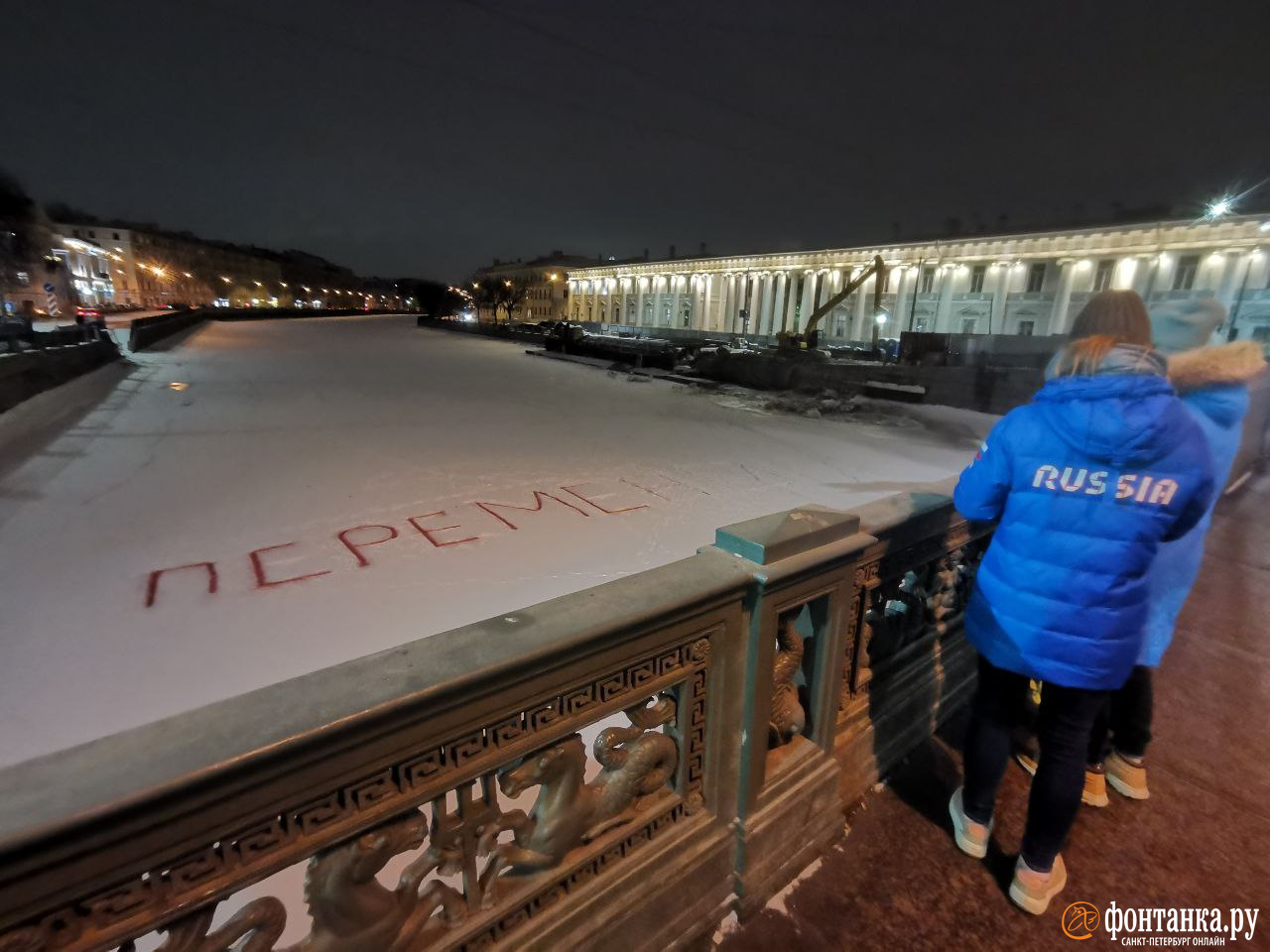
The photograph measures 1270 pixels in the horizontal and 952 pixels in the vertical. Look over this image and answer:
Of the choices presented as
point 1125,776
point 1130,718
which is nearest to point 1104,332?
point 1130,718

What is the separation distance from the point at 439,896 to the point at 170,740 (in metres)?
0.82

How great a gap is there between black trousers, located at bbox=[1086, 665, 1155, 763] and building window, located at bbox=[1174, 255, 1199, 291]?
2249 inches

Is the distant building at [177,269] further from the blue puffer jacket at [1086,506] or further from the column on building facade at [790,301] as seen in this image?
the blue puffer jacket at [1086,506]

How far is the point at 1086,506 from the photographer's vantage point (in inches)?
72.4

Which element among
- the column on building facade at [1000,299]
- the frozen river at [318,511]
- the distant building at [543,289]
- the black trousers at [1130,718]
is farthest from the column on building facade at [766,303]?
the black trousers at [1130,718]

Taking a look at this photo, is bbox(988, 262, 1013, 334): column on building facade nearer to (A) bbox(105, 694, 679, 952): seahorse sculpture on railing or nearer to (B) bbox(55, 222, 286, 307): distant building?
(A) bbox(105, 694, 679, 952): seahorse sculpture on railing

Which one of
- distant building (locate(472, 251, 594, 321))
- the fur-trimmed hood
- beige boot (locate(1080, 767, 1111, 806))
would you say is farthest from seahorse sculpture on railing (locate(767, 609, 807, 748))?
distant building (locate(472, 251, 594, 321))

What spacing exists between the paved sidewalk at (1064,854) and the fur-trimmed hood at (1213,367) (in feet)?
5.92

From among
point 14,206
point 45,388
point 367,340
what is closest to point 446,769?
point 45,388

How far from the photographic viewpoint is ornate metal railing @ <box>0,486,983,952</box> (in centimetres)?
101

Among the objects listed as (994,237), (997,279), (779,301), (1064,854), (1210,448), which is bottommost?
(1064,854)

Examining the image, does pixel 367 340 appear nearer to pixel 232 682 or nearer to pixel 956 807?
pixel 232 682

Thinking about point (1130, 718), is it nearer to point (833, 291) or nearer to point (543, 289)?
point (833, 291)

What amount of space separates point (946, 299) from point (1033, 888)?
63.1 m
